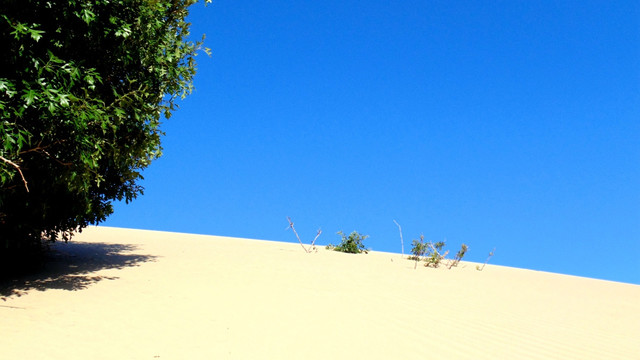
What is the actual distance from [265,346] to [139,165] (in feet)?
26.8

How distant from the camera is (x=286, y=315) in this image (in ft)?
29.2

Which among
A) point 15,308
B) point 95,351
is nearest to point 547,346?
point 95,351

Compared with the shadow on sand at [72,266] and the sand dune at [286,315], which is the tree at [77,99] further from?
the sand dune at [286,315]

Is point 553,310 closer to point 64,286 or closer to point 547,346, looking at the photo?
point 547,346

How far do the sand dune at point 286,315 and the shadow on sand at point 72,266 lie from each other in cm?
6

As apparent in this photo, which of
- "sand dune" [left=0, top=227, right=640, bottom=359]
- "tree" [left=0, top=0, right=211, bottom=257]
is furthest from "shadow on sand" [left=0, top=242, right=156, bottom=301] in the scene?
"tree" [left=0, top=0, right=211, bottom=257]

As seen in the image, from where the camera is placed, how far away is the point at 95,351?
676cm

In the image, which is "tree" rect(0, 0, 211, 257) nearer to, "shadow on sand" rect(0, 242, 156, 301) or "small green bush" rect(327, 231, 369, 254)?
"shadow on sand" rect(0, 242, 156, 301)

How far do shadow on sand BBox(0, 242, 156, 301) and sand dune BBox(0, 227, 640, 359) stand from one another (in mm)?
60

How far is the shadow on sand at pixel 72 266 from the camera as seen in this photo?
10.8 meters

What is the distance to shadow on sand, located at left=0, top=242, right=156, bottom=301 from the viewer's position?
10.8 metres

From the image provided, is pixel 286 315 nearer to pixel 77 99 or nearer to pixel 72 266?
pixel 77 99

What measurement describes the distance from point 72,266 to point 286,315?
27.4ft

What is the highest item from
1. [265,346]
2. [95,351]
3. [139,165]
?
[139,165]
